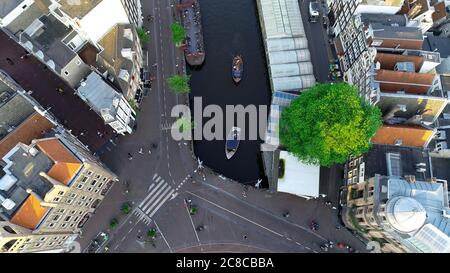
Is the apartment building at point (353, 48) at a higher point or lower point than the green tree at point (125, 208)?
higher

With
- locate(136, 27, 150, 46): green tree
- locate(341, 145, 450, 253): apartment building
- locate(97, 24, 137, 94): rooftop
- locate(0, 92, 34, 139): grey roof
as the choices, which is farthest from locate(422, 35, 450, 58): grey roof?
locate(0, 92, 34, 139): grey roof

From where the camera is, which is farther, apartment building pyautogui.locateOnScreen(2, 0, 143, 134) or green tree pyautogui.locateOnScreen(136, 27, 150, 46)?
green tree pyautogui.locateOnScreen(136, 27, 150, 46)

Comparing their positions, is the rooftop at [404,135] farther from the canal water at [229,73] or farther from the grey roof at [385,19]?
the canal water at [229,73]

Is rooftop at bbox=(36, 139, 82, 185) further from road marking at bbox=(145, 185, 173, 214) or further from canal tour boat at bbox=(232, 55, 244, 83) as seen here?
canal tour boat at bbox=(232, 55, 244, 83)

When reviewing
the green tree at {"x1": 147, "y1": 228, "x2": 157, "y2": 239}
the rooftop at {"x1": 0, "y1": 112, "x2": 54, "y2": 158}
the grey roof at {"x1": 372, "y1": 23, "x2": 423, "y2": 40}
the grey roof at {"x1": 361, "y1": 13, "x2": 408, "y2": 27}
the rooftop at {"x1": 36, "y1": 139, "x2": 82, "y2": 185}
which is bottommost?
the green tree at {"x1": 147, "y1": 228, "x2": 157, "y2": 239}

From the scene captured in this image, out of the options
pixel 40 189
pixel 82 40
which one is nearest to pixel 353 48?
pixel 82 40

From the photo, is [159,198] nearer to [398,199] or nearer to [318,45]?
[398,199]

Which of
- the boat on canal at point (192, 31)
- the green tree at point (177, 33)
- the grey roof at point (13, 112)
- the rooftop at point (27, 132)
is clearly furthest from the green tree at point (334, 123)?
the grey roof at point (13, 112)
